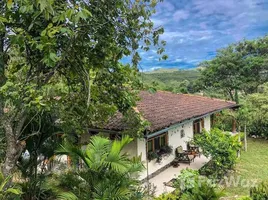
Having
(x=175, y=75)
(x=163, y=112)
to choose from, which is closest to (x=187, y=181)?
(x=163, y=112)

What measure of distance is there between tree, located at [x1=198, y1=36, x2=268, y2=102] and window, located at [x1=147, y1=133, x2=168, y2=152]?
54.8ft

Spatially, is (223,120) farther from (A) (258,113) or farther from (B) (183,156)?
(B) (183,156)

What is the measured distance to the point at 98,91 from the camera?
684 centimetres

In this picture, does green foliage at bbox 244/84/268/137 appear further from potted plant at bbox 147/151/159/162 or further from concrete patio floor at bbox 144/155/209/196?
potted plant at bbox 147/151/159/162

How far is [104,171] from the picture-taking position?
217 inches

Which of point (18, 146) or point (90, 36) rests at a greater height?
point (90, 36)

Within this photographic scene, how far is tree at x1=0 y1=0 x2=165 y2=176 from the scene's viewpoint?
429 centimetres

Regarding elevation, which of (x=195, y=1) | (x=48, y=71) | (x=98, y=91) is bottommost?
(x=98, y=91)

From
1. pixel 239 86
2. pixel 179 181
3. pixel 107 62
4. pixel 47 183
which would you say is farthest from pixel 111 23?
pixel 239 86

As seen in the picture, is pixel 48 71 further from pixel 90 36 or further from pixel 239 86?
pixel 239 86

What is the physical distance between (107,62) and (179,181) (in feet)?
15.6

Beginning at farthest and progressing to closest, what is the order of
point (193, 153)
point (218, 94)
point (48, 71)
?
point (218, 94) → point (193, 153) → point (48, 71)

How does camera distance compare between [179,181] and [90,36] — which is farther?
[179,181]

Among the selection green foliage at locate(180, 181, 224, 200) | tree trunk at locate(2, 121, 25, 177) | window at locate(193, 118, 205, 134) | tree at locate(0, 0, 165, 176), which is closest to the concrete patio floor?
green foliage at locate(180, 181, 224, 200)
